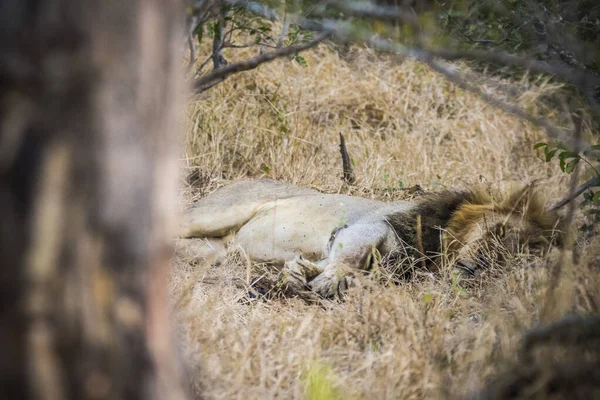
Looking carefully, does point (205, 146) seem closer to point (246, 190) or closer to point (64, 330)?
point (246, 190)

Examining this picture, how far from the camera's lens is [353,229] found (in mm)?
5191

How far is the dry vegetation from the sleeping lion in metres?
0.29

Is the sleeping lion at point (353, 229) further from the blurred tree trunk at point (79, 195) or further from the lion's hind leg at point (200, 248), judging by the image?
the blurred tree trunk at point (79, 195)

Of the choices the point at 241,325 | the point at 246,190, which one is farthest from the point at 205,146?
the point at 241,325

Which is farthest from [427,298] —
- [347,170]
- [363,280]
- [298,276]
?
[347,170]

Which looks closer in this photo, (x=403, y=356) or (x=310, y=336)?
(x=403, y=356)

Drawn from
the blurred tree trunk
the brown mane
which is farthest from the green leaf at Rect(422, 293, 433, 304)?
the blurred tree trunk

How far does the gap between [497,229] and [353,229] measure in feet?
3.25

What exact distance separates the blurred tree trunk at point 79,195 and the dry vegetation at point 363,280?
1040 mm

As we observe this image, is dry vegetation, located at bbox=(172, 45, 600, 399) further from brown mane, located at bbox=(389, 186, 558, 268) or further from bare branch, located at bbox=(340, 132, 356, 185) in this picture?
brown mane, located at bbox=(389, 186, 558, 268)

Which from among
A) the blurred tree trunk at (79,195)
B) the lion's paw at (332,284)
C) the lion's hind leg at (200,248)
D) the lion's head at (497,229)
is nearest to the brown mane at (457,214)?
the lion's head at (497,229)

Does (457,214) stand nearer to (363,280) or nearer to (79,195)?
(363,280)

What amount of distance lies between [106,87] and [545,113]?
7887 millimetres

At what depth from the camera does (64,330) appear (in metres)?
1.53
